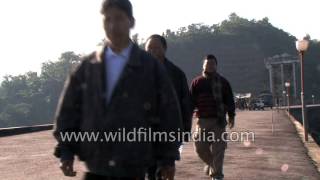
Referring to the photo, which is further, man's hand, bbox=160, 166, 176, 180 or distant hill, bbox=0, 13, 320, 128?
distant hill, bbox=0, 13, 320, 128

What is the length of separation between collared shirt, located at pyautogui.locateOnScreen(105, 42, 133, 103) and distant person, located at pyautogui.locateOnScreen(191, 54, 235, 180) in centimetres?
468

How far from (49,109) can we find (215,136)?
146 meters

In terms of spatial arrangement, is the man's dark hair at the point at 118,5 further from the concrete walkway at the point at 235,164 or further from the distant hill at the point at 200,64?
the distant hill at the point at 200,64

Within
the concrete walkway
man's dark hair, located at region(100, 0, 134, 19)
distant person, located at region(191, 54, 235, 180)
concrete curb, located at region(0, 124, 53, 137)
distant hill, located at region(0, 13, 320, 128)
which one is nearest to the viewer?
man's dark hair, located at region(100, 0, 134, 19)

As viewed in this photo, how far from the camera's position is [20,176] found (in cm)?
963

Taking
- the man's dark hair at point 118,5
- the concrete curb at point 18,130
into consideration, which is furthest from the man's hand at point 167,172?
the concrete curb at point 18,130

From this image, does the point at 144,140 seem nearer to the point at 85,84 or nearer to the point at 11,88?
Answer: the point at 85,84

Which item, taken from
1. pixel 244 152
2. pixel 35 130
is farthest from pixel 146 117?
pixel 35 130

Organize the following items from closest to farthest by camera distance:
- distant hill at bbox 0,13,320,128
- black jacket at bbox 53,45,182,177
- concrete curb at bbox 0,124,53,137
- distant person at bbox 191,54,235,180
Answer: black jacket at bbox 53,45,182,177, distant person at bbox 191,54,235,180, concrete curb at bbox 0,124,53,137, distant hill at bbox 0,13,320,128

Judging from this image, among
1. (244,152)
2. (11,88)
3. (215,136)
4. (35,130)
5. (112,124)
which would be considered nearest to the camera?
(112,124)

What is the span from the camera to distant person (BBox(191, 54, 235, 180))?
7.99 m

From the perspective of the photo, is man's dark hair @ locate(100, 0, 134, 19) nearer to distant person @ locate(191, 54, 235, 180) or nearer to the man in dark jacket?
the man in dark jacket

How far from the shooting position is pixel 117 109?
10.7ft

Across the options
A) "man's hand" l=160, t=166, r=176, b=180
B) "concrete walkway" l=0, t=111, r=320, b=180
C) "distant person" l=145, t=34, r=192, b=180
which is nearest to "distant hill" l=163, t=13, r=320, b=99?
"concrete walkway" l=0, t=111, r=320, b=180
